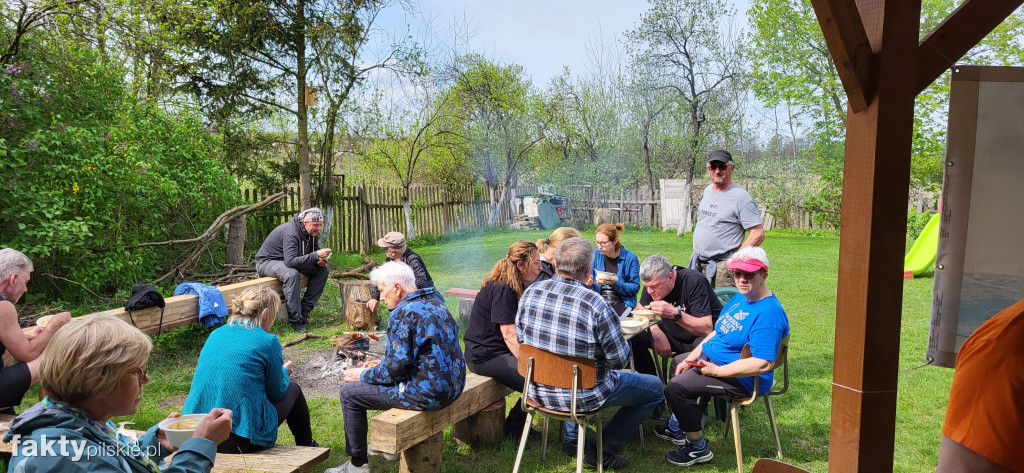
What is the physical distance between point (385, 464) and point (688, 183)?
16038 millimetres

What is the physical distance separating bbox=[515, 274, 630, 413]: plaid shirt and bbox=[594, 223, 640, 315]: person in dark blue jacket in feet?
5.30

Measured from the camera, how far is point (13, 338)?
358 cm

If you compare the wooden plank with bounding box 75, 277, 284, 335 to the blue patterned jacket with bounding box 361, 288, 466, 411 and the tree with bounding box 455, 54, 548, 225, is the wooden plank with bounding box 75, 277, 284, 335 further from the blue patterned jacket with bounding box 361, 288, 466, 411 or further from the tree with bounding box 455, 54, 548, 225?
the tree with bounding box 455, 54, 548, 225

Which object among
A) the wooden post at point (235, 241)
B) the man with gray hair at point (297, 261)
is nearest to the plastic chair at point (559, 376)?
the man with gray hair at point (297, 261)

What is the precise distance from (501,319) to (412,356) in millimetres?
791

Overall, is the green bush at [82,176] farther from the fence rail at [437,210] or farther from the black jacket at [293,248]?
the fence rail at [437,210]

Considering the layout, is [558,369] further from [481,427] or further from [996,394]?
[996,394]

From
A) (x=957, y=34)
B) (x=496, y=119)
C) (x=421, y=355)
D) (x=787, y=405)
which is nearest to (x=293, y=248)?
(x=421, y=355)

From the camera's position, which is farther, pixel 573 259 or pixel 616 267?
pixel 616 267

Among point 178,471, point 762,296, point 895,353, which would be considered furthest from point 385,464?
point 895,353

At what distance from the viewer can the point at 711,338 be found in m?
4.00

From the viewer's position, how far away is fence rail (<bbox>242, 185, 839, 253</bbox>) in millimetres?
11727

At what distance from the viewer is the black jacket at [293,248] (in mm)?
7438

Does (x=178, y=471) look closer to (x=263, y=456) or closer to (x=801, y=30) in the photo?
(x=263, y=456)
